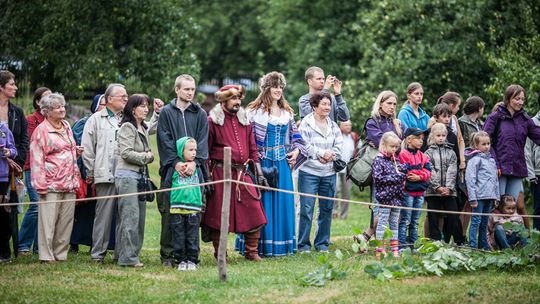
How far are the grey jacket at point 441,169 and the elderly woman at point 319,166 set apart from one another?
1.31 m

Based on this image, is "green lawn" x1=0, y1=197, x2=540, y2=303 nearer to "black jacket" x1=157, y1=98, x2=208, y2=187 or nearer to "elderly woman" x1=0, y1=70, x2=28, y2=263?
"elderly woman" x1=0, y1=70, x2=28, y2=263

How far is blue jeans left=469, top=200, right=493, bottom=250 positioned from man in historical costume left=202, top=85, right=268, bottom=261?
10.1 feet

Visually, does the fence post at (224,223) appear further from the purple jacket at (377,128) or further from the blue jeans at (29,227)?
the blue jeans at (29,227)

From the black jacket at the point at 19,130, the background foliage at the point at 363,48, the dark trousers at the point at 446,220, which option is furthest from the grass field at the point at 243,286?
the background foliage at the point at 363,48

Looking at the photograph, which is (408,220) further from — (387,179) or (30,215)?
(30,215)

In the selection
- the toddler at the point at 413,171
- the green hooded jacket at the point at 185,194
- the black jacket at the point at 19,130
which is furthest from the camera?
the toddler at the point at 413,171

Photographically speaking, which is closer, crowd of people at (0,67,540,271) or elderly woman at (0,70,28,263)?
crowd of people at (0,67,540,271)

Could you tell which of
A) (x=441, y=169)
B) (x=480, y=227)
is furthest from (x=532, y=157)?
(x=441, y=169)

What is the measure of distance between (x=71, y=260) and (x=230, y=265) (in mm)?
2140

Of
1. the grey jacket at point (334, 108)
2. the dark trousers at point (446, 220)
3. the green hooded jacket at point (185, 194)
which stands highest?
the grey jacket at point (334, 108)

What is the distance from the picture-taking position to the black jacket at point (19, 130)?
12227mm

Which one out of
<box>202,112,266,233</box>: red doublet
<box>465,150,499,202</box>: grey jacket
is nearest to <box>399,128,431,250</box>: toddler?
<box>465,150,499,202</box>: grey jacket

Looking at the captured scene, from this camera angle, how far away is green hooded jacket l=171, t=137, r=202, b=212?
1107 centimetres

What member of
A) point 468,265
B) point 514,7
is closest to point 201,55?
point 514,7
